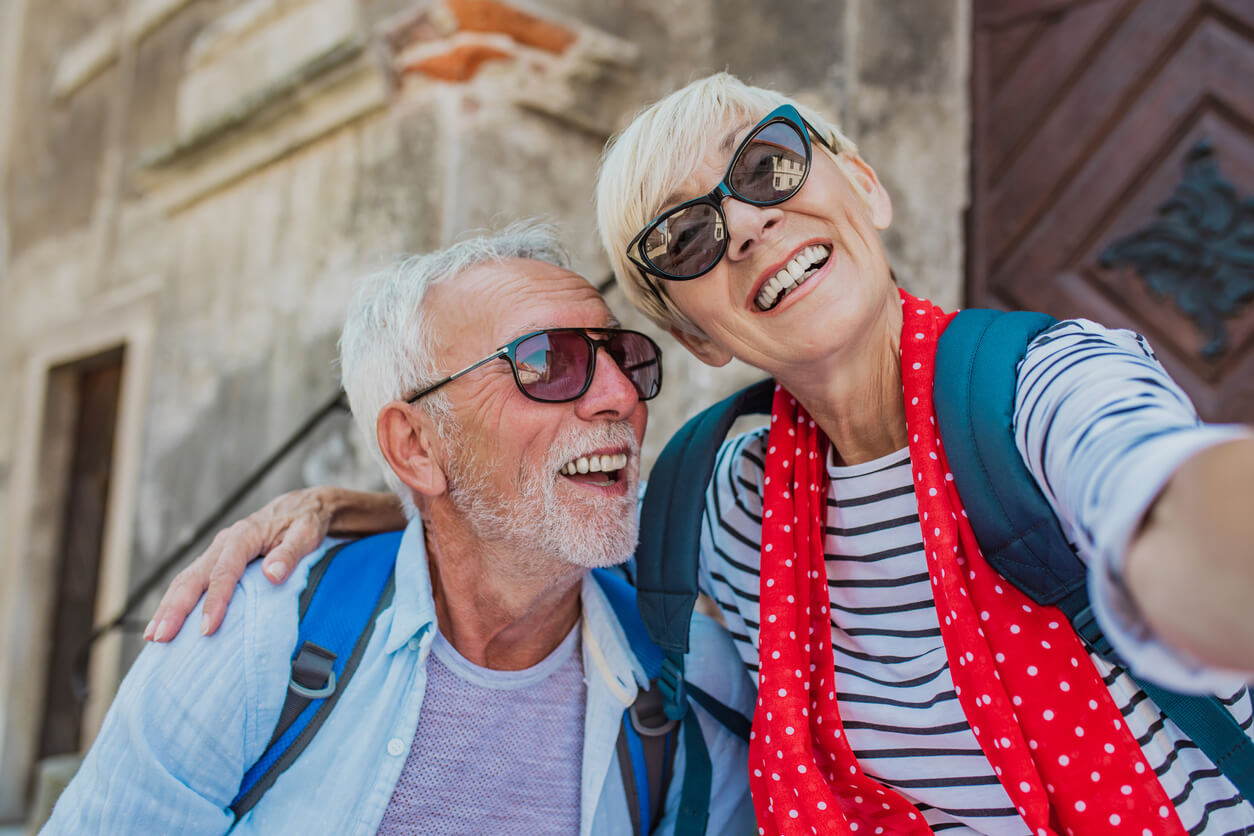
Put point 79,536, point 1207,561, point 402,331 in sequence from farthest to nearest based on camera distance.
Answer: point 79,536
point 402,331
point 1207,561

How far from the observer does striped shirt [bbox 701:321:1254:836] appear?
948 mm

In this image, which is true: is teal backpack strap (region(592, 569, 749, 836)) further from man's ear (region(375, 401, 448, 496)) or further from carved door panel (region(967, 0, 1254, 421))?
carved door panel (region(967, 0, 1254, 421))

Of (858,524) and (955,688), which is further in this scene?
(858,524)

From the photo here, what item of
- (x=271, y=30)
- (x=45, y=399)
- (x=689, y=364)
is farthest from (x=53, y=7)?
(x=689, y=364)

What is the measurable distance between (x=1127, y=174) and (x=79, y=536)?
6.99 metres

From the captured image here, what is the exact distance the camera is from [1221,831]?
124 cm

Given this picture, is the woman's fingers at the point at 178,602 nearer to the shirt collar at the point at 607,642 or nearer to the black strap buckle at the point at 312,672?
the black strap buckle at the point at 312,672

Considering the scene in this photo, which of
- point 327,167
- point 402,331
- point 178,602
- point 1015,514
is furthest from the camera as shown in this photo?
point 327,167

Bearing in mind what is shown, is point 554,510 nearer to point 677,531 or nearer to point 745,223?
point 677,531

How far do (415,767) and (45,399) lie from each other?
6.56 m

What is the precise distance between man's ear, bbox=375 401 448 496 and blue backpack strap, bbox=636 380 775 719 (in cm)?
46

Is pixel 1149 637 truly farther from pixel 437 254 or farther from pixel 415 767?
pixel 437 254

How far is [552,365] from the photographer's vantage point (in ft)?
6.28

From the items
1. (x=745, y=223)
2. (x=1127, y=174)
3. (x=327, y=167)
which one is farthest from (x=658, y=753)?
(x=327, y=167)
